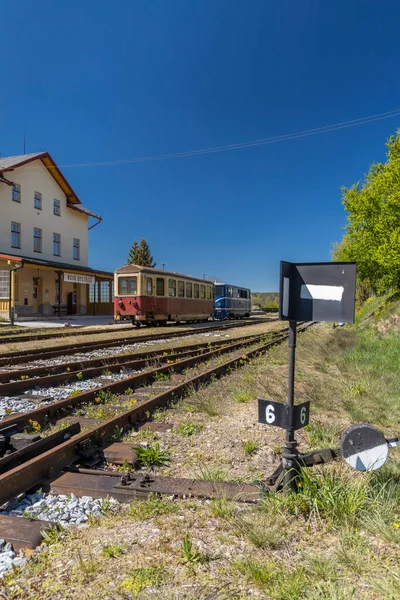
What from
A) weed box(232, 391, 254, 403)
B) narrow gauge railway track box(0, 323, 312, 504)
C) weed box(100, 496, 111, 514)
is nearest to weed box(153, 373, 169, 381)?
weed box(232, 391, 254, 403)

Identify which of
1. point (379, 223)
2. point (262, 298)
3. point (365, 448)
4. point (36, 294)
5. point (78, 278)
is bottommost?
point (365, 448)

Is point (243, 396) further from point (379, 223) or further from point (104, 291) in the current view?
point (104, 291)

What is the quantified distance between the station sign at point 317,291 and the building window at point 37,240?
2924 cm

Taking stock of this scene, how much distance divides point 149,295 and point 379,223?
466 inches

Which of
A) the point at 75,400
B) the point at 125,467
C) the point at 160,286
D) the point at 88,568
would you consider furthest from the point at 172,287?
the point at 88,568

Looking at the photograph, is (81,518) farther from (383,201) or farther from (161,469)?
(383,201)

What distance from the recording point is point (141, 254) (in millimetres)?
66750

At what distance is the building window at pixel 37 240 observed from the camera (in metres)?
29.1

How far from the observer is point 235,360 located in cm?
893

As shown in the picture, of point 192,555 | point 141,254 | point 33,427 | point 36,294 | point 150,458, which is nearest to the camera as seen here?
point 192,555

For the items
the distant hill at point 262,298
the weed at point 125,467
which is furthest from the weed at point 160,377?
the distant hill at point 262,298

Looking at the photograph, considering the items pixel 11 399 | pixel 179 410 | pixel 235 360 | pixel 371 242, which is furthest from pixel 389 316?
pixel 11 399

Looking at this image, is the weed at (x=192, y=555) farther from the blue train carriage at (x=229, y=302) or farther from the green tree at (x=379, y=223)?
the blue train carriage at (x=229, y=302)

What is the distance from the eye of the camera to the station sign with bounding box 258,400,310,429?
2.73 metres
